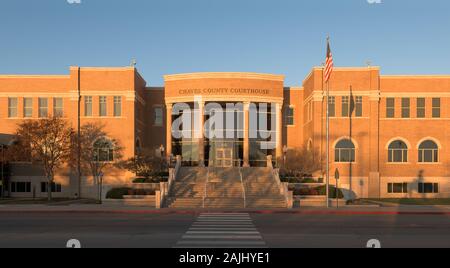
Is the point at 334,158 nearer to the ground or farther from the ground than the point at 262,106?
nearer to the ground

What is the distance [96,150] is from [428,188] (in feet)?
112

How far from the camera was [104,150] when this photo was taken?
165 ft

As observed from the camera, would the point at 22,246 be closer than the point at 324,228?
Yes

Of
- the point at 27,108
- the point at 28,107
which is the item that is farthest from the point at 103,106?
the point at 27,108

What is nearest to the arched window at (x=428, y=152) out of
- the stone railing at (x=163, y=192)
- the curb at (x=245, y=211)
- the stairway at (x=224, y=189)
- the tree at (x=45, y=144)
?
the stairway at (x=224, y=189)

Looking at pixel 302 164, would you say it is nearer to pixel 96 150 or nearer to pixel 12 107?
pixel 96 150

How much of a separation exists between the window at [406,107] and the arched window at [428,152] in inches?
132

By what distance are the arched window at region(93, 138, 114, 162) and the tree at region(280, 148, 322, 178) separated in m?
17.7

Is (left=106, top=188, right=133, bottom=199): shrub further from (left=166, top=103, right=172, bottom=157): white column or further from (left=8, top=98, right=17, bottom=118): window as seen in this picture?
(left=8, top=98, right=17, bottom=118): window

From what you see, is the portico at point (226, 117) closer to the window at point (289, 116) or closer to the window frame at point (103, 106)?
the window at point (289, 116)
